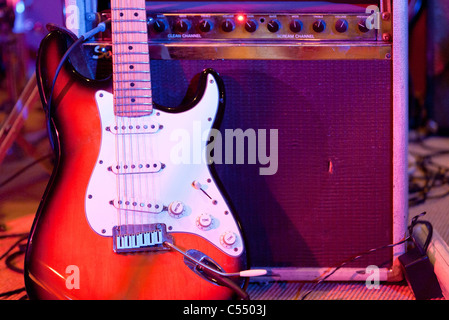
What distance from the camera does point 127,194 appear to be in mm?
948

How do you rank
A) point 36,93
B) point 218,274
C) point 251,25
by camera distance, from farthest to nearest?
point 36,93 < point 251,25 < point 218,274

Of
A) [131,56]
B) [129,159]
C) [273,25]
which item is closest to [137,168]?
[129,159]

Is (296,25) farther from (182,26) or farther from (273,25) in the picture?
(182,26)

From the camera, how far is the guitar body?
91 cm

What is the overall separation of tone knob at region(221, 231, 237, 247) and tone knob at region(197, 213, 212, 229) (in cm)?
4

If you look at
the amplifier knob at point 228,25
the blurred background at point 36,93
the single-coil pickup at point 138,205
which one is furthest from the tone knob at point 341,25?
the single-coil pickup at point 138,205

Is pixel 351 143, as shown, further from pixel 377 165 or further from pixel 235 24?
pixel 235 24

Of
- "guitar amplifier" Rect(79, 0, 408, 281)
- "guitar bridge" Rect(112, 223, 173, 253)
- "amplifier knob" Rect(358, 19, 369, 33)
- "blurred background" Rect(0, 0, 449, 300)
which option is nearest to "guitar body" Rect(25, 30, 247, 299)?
"guitar bridge" Rect(112, 223, 173, 253)

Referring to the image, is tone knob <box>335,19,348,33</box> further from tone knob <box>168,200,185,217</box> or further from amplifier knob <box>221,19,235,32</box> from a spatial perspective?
tone knob <box>168,200,185,217</box>

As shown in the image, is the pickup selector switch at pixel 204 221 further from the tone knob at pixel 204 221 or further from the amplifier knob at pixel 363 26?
the amplifier knob at pixel 363 26

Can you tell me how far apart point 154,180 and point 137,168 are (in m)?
0.04

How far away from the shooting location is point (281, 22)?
3.47 ft
